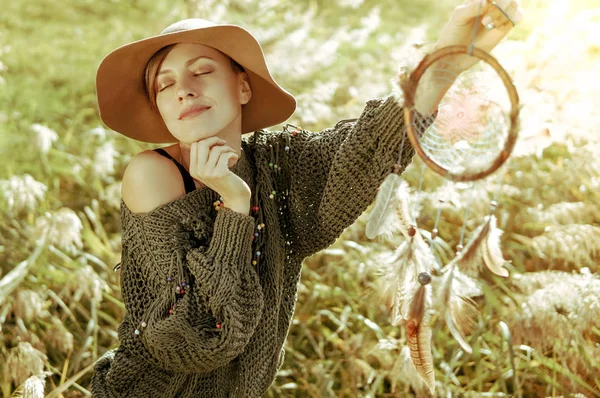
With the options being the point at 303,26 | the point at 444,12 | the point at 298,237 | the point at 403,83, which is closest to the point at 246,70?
the point at 298,237

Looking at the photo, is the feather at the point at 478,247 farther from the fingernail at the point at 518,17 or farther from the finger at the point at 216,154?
the finger at the point at 216,154

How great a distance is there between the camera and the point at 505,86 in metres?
1.28

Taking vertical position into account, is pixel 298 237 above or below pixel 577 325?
above

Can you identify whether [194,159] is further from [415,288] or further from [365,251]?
[365,251]

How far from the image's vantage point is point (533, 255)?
285 cm

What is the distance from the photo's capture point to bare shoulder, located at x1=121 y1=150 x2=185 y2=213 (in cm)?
176

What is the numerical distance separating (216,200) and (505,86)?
81 cm

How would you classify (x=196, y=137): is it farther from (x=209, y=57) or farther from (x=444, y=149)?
(x=444, y=149)

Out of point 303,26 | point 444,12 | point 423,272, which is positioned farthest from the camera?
point 444,12

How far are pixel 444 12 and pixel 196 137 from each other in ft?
13.8

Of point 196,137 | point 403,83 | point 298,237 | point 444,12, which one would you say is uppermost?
point 444,12

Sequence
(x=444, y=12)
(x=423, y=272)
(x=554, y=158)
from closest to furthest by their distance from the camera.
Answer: (x=423, y=272) → (x=554, y=158) → (x=444, y=12)

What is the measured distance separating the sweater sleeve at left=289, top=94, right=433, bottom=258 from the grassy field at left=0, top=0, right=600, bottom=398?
162mm

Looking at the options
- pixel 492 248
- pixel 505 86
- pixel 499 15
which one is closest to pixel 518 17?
pixel 499 15
